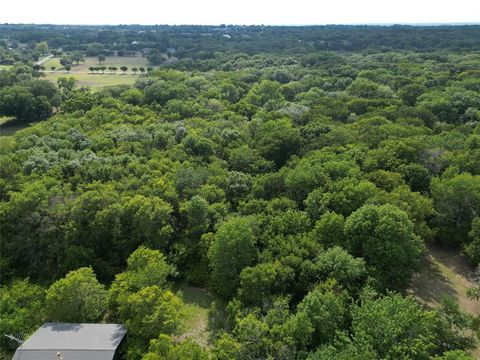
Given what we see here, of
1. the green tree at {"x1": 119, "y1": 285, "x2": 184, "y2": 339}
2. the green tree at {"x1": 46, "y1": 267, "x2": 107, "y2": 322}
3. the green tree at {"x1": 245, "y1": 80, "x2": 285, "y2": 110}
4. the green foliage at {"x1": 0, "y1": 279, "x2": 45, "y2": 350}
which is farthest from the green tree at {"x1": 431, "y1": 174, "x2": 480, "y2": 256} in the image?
the green tree at {"x1": 245, "y1": 80, "x2": 285, "y2": 110}

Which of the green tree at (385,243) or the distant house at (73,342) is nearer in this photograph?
the distant house at (73,342)

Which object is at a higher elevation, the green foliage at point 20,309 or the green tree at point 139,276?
the green tree at point 139,276

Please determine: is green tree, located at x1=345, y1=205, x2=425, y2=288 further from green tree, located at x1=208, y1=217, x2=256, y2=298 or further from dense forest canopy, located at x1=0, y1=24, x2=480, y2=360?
green tree, located at x1=208, y1=217, x2=256, y2=298

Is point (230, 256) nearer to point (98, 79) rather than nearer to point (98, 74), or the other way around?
point (98, 79)

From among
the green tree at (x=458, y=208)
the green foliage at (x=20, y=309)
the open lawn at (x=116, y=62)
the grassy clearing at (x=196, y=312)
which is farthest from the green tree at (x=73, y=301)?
the open lawn at (x=116, y=62)

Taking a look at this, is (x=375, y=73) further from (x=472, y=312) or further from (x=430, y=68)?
(x=472, y=312)

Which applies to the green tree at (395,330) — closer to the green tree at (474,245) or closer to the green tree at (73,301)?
the green tree at (474,245)

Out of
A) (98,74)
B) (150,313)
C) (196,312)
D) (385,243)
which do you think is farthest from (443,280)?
(98,74)
